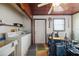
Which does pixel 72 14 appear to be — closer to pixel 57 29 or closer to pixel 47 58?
pixel 57 29

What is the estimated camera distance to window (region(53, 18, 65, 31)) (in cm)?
689

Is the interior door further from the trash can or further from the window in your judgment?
the trash can

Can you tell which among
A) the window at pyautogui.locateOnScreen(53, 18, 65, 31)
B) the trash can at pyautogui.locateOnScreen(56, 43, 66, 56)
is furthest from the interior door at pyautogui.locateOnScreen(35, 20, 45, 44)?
the trash can at pyautogui.locateOnScreen(56, 43, 66, 56)

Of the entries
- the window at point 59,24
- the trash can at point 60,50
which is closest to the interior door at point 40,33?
the window at point 59,24

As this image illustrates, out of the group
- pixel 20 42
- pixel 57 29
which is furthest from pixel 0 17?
pixel 57 29

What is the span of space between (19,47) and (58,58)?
2.29m

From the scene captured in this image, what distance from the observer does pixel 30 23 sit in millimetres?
6770

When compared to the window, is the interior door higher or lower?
lower

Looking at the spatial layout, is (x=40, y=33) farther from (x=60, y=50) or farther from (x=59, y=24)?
(x=60, y=50)

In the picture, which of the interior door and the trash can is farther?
the interior door

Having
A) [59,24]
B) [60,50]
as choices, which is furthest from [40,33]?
[60,50]

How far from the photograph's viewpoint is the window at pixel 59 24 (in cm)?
689

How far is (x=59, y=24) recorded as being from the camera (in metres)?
6.95

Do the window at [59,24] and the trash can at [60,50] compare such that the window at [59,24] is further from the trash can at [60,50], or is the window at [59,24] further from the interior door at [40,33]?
the trash can at [60,50]
